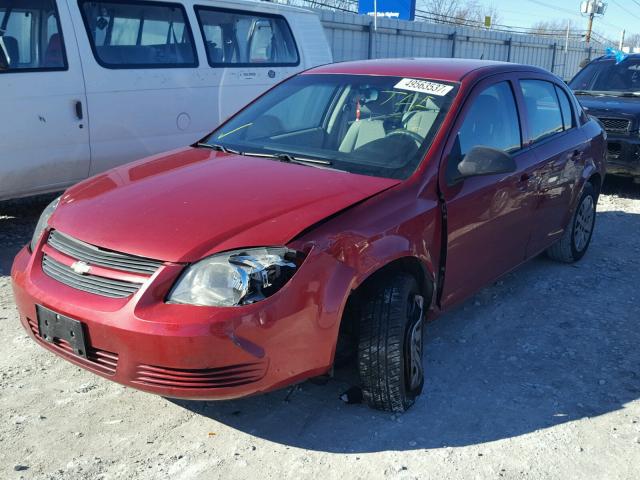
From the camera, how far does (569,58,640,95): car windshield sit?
9062 millimetres

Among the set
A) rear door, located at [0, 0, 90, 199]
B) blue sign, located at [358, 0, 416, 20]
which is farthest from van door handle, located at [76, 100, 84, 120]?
blue sign, located at [358, 0, 416, 20]

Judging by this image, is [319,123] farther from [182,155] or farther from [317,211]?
[317,211]

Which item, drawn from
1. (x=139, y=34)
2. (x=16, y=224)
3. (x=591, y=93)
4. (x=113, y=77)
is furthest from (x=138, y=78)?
(x=591, y=93)

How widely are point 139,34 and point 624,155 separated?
587 cm

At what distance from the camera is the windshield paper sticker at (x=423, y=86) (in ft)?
12.2

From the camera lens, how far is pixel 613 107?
27.0 ft

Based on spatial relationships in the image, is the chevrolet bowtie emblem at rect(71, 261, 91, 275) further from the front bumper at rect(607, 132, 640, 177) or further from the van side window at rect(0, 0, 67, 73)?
the front bumper at rect(607, 132, 640, 177)

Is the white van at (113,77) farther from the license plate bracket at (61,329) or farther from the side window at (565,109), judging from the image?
the side window at (565,109)

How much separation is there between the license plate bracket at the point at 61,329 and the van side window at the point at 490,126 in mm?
1946

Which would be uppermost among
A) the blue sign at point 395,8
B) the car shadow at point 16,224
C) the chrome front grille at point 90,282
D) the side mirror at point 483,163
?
the blue sign at point 395,8

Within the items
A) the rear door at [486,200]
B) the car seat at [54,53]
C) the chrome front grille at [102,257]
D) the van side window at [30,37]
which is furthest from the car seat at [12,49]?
the rear door at [486,200]

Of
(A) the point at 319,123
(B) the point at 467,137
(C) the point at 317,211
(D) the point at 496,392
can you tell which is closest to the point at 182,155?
(A) the point at 319,123

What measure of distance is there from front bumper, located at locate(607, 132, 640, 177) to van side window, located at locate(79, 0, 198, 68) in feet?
17.2

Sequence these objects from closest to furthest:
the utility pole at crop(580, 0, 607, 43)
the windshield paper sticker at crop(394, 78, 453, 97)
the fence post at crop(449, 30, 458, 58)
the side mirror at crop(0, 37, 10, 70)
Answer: the windshield paper sticker at crop(394, 78, 453, 97) → the side mirror at crop(0, 37, 10, 70) → the fence post at crop(449, 30, 458, 58) → the utility pole at crop(580, 0, 607, 43)
